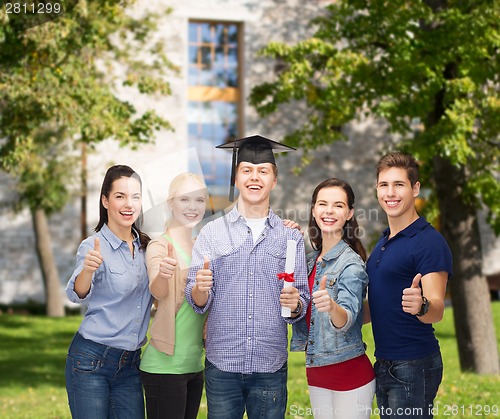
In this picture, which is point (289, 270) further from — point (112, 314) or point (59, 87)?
point (59, 87)

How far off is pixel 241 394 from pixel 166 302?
2.08 ft

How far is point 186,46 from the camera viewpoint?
983 inches

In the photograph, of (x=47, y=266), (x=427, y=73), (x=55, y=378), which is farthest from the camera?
(x=47, y=266)

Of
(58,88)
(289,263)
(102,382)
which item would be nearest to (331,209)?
(289,263)

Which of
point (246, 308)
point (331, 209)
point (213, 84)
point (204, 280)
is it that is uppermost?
point (213, 84)

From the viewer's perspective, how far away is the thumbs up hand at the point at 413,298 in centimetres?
363

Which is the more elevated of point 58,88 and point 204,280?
point 58,88

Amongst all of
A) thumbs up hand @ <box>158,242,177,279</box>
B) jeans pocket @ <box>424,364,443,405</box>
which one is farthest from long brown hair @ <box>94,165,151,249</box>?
jeans pocket @ <box>424,364,443,405</box>

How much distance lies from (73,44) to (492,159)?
6819mm

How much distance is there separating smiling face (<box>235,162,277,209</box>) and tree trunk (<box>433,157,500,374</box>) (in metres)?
8.77

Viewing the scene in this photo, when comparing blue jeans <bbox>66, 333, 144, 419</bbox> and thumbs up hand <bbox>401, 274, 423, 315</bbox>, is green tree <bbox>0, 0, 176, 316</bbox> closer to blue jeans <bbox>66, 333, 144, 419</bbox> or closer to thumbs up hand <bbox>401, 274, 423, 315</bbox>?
blue jeans <bbox>66, 333, 144, 419</bbox>

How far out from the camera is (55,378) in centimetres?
1445

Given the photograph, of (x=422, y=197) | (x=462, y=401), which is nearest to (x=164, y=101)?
(x=422, y=197)

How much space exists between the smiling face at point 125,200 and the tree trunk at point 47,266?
60.1ft
